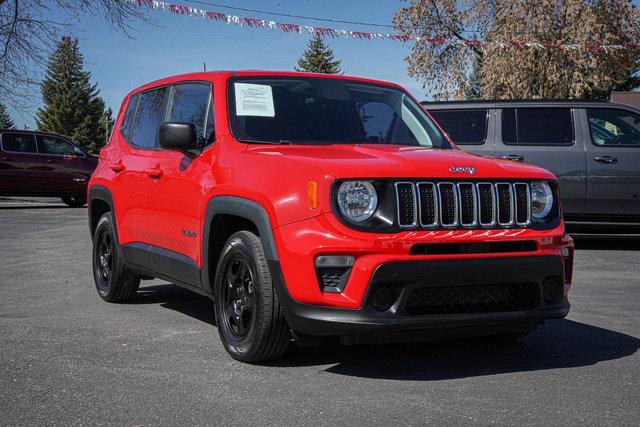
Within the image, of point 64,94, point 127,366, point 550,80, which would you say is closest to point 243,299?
point 127,366

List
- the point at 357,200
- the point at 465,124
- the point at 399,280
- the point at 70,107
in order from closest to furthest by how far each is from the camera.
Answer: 1. the point at 399,280
2. the point at 357,200
3. the point at 465,124
4. the point at 70,107

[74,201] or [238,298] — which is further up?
[238,298]

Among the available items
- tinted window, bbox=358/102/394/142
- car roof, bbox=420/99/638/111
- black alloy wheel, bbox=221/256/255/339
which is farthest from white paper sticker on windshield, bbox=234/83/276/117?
car roof, bbox=420/99/638/111

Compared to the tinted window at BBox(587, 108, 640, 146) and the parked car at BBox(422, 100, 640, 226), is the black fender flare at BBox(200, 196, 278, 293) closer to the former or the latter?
the parked car at BBox(422, 100, 640, 226)

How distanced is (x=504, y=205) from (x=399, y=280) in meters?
0.80

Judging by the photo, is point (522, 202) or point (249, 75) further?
point (249, 75)

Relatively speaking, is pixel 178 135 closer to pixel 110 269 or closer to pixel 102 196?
pixel 102 196

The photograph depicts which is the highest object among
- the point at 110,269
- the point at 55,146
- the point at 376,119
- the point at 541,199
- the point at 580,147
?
the point at 376,119

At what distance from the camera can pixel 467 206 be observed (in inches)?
183

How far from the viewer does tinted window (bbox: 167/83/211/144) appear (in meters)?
5.86

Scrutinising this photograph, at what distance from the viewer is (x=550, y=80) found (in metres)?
34.4

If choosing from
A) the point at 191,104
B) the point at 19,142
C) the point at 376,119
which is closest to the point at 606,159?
the point at 376,119

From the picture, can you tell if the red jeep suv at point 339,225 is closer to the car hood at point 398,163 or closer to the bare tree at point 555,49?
the car hood at point 398,163

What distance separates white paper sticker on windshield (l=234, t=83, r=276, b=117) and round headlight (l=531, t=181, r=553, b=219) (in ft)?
5.70
